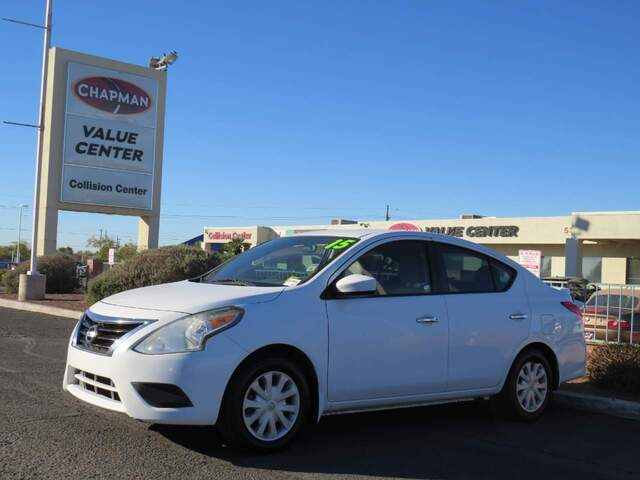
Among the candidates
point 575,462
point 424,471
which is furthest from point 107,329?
point 575,462

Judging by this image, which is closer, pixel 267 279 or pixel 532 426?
pixel 267 279

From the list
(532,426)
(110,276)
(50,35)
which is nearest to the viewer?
(532,426)

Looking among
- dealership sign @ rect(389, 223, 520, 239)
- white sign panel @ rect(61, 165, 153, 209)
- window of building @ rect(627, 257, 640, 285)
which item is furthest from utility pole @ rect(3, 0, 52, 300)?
window of building @ rect(627, 257, 640, 285)

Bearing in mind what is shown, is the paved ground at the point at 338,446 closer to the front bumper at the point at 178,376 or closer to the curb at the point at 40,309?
the front bumper at the point at 178,376

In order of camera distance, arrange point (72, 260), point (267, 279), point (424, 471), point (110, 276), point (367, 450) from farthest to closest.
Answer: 1. point (72, 260)
2. point (110, 276)
3. point (267, 279)
4. point (367, 450)
5. point (424, 471)

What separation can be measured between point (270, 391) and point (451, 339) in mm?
1837

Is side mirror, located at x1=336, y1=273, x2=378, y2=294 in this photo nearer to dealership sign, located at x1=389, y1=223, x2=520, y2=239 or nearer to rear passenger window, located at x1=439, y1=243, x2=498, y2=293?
rear passenger window, located at x1=439, y1=243, x2=498, y2=293

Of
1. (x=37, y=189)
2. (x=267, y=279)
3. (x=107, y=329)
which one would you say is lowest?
(x=107, y=329)

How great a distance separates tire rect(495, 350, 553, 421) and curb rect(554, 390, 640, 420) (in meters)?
0.87

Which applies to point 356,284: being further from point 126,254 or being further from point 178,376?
point 126,254

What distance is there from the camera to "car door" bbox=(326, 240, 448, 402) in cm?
574

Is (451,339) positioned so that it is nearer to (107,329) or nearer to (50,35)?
(107,329)

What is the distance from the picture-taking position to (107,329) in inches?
214

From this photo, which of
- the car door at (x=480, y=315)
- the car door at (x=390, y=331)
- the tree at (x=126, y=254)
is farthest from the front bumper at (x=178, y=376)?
the tree at (x=126, y=254)
